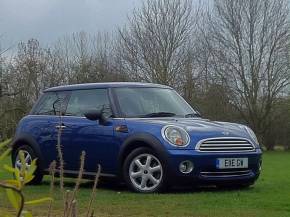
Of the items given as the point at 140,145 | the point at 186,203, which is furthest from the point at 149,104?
the point at 186,203

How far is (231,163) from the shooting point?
7758 mm

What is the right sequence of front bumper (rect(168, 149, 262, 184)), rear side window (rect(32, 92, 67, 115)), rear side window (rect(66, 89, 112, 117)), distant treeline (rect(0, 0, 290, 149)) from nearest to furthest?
front bumper (rect(168, 149, 262, 184))
rear side window (rect(66, 89, 112, 117))
rear side window (rect(32, 92, 67, 115))
distant treeline (rect(0, 0, 290, 149))

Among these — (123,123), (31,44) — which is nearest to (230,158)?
(123,123)

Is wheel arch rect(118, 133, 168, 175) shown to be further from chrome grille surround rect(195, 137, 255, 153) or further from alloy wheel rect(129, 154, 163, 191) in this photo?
chrome grille surround rect(195, 137, 255, 153)

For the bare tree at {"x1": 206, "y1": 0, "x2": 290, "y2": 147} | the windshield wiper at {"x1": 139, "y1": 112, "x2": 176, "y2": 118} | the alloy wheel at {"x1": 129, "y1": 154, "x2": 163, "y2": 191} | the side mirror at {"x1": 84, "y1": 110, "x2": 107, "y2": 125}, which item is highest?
the bare tree at {"x1": 206, "y1": 0, "x2": 290, "y2": 147}

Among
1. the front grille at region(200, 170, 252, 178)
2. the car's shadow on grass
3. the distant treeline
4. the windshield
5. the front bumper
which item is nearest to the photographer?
the front bumper

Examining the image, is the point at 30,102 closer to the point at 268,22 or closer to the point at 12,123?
the point at 12,123

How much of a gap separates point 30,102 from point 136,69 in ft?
34.5

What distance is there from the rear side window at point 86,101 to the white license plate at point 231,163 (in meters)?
1.72

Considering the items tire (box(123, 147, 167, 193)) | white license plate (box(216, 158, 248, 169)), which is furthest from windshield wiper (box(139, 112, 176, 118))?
white license plate (box(216, 158, 248, 169))

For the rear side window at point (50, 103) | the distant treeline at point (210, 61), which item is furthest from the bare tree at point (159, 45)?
the rear side window at point (50, 103)

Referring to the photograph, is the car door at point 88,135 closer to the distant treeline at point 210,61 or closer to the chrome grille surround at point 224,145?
the chrome grille surround at point 224,145

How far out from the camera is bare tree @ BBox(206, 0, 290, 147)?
48438mm

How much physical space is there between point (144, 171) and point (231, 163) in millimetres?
1039
